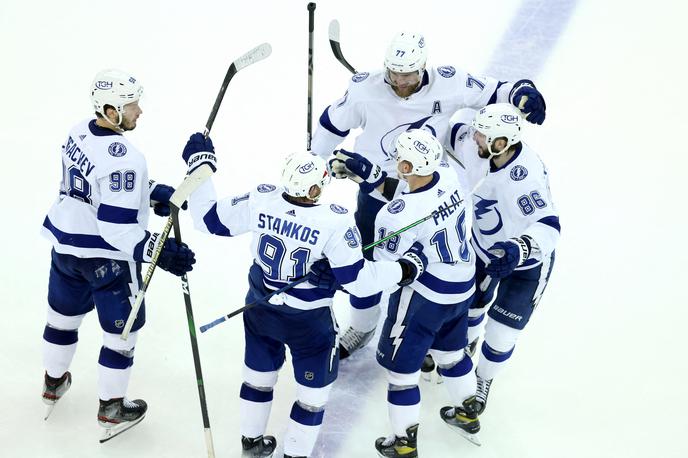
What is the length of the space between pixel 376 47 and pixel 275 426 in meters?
3.99

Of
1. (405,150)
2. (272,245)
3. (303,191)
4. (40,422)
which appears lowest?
(40,422)

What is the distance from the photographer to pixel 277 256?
362 centimetres

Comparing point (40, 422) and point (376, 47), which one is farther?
point (376, 47)

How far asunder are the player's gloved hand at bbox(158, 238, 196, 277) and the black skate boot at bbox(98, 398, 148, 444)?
2.68ft

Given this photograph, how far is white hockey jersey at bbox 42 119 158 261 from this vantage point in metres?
3.74

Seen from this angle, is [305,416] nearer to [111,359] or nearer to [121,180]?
[111,359]

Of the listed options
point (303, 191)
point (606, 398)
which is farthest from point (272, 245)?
point (606, 398)

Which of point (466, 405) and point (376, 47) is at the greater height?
point (376, 47)

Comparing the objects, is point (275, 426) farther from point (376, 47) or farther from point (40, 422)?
point (376, 47)

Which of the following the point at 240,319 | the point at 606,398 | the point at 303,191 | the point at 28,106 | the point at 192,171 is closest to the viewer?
the point at 303,191

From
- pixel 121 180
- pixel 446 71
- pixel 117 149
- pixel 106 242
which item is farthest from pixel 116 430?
pixel 446 71

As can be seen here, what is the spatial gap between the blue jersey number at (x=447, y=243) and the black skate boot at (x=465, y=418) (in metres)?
0.74

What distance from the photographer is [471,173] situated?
4441mm

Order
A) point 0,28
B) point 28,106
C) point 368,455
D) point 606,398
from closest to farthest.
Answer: point 368,455 → point 606,398 → point 28,106 → point 0,28
